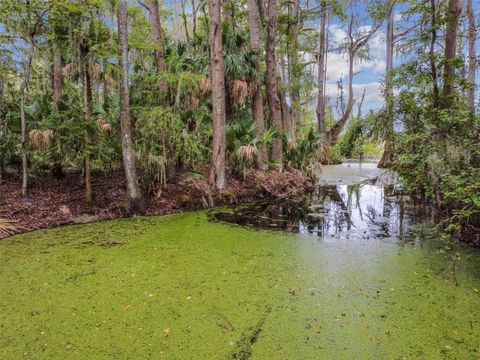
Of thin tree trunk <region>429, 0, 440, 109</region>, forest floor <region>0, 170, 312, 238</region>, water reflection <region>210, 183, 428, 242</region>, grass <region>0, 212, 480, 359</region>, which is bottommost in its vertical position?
grass <region>0, 212, 480, 359</region>

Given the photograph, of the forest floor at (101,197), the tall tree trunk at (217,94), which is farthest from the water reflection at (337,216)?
the tall tree trunk at (217,94)

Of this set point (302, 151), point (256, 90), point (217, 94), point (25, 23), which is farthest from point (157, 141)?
point (302, 151)

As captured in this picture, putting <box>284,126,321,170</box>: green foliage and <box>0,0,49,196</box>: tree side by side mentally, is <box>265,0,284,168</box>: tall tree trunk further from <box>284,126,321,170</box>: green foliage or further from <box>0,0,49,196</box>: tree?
<box>0,0,49,196</box>: tree

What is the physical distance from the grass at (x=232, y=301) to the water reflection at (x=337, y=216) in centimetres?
64

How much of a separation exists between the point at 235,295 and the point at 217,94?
15.6 feet

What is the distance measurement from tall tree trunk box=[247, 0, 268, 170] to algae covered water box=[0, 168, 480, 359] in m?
3.80

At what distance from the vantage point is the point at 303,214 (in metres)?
5.75

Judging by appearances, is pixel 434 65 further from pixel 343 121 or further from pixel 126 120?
pixel 343 121

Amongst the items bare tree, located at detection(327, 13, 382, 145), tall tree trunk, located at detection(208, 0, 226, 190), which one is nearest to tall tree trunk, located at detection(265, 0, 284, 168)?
tall tree trunk, located at detection(208, 0, 226, 190)

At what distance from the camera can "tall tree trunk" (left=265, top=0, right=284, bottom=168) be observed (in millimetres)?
8445

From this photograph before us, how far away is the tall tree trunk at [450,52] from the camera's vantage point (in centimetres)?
467

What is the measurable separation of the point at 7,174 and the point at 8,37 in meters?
2.78

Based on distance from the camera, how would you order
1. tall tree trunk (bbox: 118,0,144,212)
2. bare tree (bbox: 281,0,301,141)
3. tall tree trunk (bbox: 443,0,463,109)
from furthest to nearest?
bare tree (bbox: 281,0,301,141) → tall tree trunk (bbox: 118,0,144,212) → tall tree trunk (bbox: 443,0,463,109)

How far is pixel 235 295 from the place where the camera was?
2.60m
